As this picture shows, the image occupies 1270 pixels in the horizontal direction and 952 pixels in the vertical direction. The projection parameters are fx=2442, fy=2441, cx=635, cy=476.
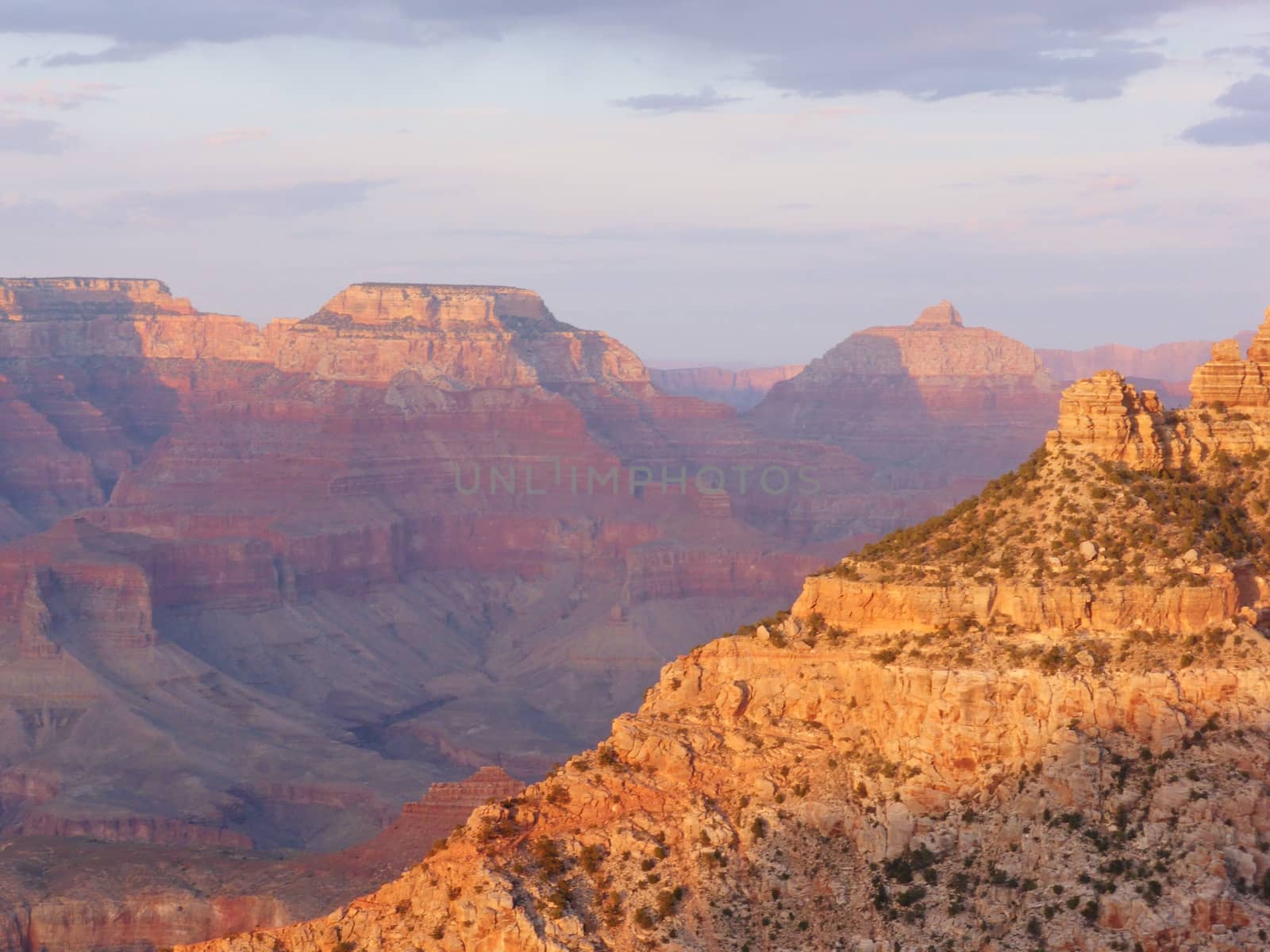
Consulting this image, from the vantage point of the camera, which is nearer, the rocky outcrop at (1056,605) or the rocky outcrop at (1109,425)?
the rocky outcrop at (1056,605)

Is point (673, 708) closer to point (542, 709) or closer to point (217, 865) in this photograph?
point (217, 865)

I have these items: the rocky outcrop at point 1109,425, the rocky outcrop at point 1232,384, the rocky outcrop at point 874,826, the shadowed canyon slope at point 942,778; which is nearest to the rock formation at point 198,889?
the rocky outcrop at point 1232,384

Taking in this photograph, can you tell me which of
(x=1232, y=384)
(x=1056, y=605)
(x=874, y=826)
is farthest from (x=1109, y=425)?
(x=874, y=826)

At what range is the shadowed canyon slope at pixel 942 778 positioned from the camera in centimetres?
3956

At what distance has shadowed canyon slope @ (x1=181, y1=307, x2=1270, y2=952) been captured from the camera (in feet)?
130

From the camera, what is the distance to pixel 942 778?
41.2 meters

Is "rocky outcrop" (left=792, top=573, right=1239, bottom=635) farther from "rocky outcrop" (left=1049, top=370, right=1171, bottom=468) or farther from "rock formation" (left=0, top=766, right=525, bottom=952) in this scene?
"rock formation" (left=0, top=766, right=525, bottom=952)

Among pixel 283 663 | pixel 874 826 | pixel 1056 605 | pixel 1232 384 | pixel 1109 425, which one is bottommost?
pixel 283 663

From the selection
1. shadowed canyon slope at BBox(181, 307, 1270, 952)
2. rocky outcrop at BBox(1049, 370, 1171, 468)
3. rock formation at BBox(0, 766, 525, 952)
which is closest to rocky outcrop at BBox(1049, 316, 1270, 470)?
rocky outcrop at BBox(1049, 370, 1171, 468)

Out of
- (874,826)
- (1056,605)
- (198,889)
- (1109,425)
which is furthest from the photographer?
(198,889)

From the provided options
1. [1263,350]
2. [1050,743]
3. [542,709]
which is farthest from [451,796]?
[542,709]

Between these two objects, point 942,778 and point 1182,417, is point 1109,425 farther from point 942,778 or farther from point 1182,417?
point 942,778

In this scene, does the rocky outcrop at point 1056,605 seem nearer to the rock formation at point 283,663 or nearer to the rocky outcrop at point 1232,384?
the rocky outcrop at point 1232,384

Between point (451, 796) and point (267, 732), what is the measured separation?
188 ft
